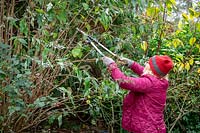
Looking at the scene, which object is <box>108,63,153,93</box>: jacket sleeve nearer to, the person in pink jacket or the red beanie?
the person in pink jacket

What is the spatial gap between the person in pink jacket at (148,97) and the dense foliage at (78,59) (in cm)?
18

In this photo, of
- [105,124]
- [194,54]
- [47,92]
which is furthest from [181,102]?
[47,92]

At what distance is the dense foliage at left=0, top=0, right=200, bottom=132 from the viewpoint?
2.70 m

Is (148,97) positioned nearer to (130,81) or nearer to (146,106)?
(146,106)

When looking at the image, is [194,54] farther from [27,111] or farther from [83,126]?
[27,111]

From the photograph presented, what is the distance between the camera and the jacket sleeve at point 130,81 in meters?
2.59

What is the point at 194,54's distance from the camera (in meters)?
4.12

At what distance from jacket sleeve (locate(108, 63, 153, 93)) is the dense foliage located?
12 cm

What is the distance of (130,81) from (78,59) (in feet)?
3.62

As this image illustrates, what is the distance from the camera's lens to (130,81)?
2.60 metres

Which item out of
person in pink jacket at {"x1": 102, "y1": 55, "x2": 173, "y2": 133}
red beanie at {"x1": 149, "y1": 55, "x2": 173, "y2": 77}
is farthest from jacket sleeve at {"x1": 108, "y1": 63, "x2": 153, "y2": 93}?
red beanie at {"x1": 149, "y1": 55, "x2": 173, "y2": 77}

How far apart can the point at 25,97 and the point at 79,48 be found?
0.85 metres

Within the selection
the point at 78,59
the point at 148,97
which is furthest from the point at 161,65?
the point at 78,59

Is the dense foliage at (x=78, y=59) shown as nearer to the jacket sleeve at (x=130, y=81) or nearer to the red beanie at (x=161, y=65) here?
the jacket sleeve at (x=130, y=81)
